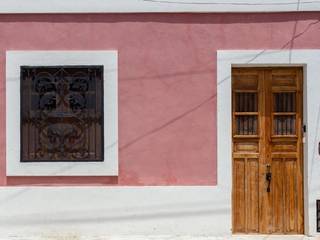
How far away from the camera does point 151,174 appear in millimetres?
8992

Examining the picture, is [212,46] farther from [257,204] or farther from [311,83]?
[257,204]

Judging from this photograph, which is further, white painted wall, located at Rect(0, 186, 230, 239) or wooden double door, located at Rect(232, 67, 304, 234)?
wooden double door, located at Rect(232, 67, 304, 234)

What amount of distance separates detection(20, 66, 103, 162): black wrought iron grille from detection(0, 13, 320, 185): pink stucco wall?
0.92 ft

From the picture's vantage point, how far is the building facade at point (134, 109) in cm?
895

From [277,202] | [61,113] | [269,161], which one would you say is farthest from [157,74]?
[277,202]

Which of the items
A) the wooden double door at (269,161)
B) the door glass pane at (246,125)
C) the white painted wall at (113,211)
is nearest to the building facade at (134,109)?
the white painted wall at (113,211)

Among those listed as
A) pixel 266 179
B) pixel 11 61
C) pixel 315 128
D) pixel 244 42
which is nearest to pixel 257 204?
pixel 266 179

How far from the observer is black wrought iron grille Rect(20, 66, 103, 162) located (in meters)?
9.03

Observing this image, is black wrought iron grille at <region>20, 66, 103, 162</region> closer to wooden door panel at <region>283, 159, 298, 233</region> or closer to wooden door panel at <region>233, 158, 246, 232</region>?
wooden door panel at <region>233, 158, 246, 232</region>

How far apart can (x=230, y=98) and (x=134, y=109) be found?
48.9 inches

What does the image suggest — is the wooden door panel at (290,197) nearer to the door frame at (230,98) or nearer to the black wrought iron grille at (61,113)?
the door frame at (230,98)

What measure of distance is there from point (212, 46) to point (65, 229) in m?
3.01

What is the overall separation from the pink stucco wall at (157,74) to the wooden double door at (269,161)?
17.6 inches

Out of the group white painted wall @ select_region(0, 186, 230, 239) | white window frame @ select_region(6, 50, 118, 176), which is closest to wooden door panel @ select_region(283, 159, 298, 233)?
white painted wall @ select_region(0, 186, 230, 239)
